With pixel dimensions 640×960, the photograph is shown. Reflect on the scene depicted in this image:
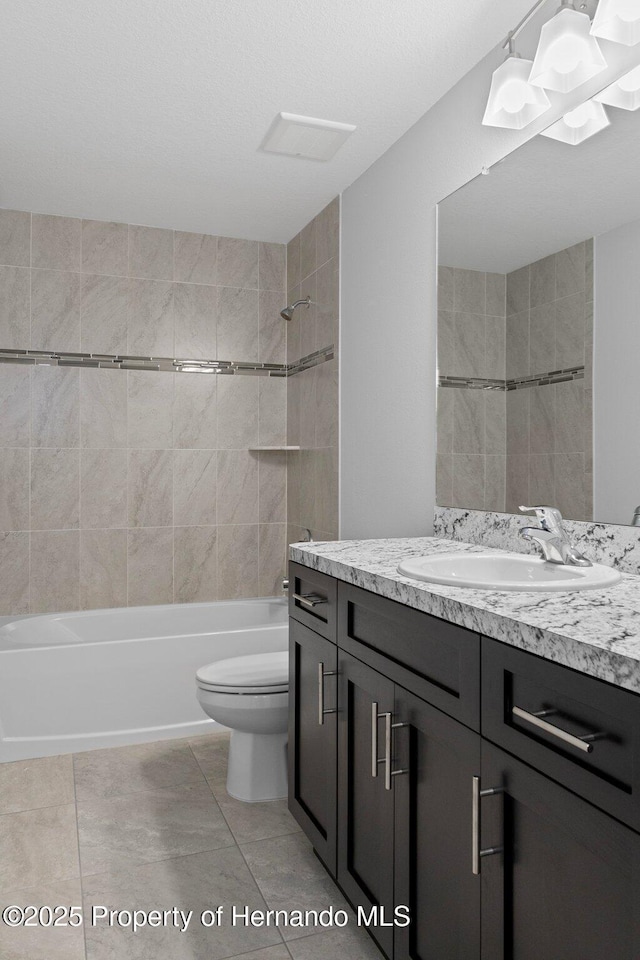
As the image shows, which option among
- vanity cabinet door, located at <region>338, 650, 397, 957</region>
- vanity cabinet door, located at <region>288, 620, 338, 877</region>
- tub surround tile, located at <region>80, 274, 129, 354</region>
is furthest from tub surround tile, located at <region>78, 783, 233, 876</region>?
tub surround tile, located at <region>80, 274, 129, 354</region>

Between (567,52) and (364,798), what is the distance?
1786 millimetres

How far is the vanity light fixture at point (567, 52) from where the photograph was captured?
1.57 m

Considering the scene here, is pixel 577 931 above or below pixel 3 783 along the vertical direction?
above

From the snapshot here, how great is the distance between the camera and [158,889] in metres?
1.78

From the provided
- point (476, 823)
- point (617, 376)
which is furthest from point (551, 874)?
point (617, 376)

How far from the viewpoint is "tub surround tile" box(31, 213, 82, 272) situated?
3.32 metres

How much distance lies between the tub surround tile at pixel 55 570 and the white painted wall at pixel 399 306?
1398 millimetres

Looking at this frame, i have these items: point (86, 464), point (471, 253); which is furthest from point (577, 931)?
point (86, 464)

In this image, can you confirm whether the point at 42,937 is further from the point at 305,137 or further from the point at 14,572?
the point at 305,137

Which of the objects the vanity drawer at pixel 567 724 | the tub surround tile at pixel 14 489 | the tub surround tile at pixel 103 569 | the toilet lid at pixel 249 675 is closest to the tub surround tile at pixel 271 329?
the tub surround tile at pixel 103 569

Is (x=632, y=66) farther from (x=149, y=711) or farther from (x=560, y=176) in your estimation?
(x=149, y=711)

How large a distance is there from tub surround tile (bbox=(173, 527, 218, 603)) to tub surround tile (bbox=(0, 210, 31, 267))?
1.54m

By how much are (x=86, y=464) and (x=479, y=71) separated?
245 centimetres

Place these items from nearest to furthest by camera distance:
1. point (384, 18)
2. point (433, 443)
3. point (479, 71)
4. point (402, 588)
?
point (402, 588) → point (384, 18) → point (479, 71) → point (433, 443)
